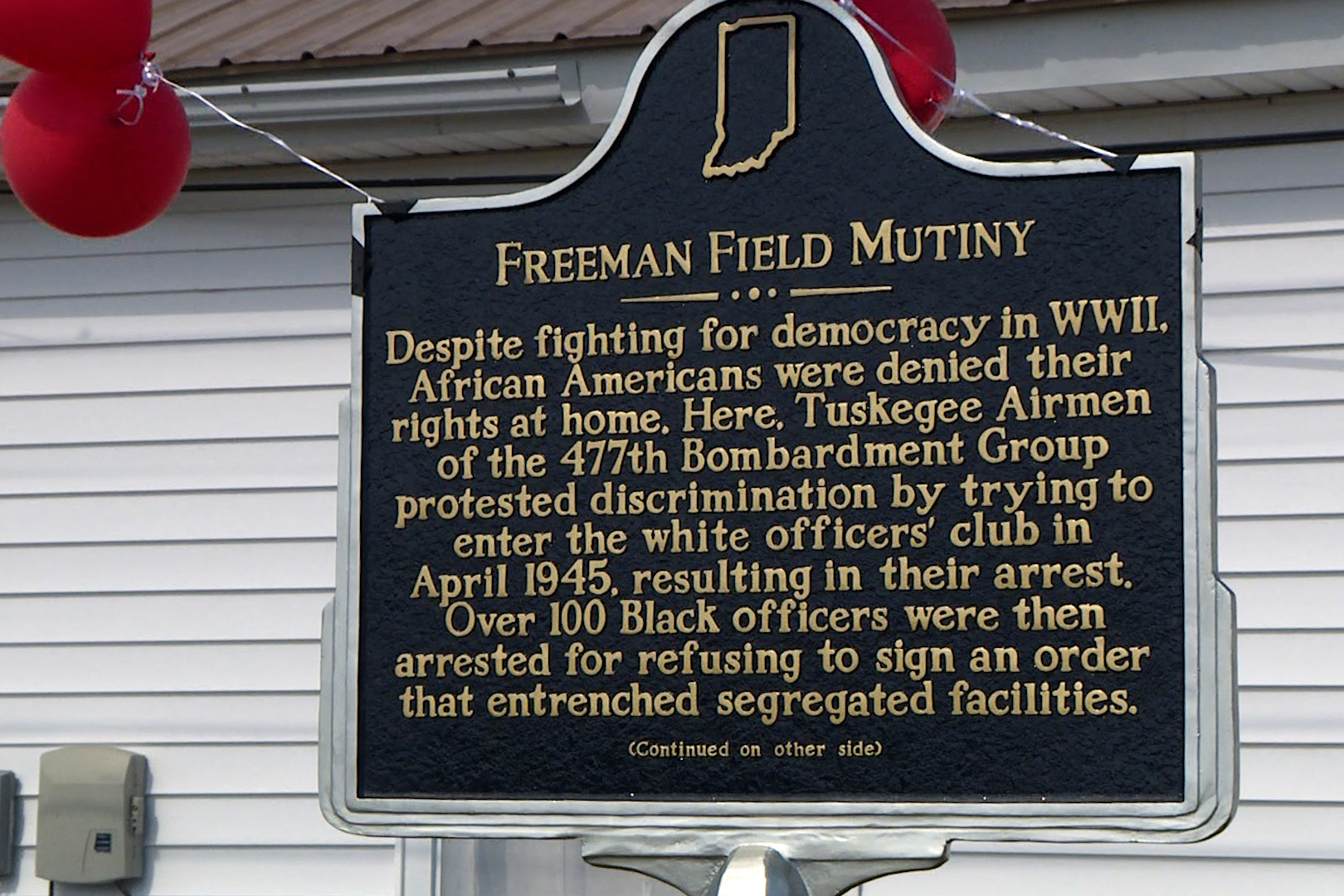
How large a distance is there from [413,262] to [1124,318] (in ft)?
4.62

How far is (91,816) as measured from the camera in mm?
6449

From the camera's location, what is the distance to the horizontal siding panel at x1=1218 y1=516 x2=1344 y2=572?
5.68 meters

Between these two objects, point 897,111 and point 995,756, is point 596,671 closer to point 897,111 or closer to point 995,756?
point 995,756

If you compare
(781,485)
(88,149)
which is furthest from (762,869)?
(88,149)

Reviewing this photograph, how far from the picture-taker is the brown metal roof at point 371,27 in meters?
6.23

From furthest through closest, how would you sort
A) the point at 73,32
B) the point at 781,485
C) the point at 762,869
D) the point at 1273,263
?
the point at 1273,263, the point at 73,32, the point at 781,485, the point at 762,869

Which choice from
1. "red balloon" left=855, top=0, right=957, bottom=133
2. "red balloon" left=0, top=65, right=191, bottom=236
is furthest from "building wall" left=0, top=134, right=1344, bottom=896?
"red balloon" left=0, top=65, right=191, bottom=236

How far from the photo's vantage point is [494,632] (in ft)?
12.0

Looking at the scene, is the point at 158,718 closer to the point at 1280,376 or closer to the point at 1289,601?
the point at 1289,601

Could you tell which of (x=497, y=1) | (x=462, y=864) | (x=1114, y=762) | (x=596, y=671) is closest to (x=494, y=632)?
(x=596, y=671)

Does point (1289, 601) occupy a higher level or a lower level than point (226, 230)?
lower

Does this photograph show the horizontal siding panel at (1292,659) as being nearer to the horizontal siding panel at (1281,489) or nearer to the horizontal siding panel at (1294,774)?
the horizontal siding panel at (1294,774)

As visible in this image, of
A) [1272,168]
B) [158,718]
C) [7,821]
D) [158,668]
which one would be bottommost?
[7,821]

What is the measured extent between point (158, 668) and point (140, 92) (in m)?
2.57
